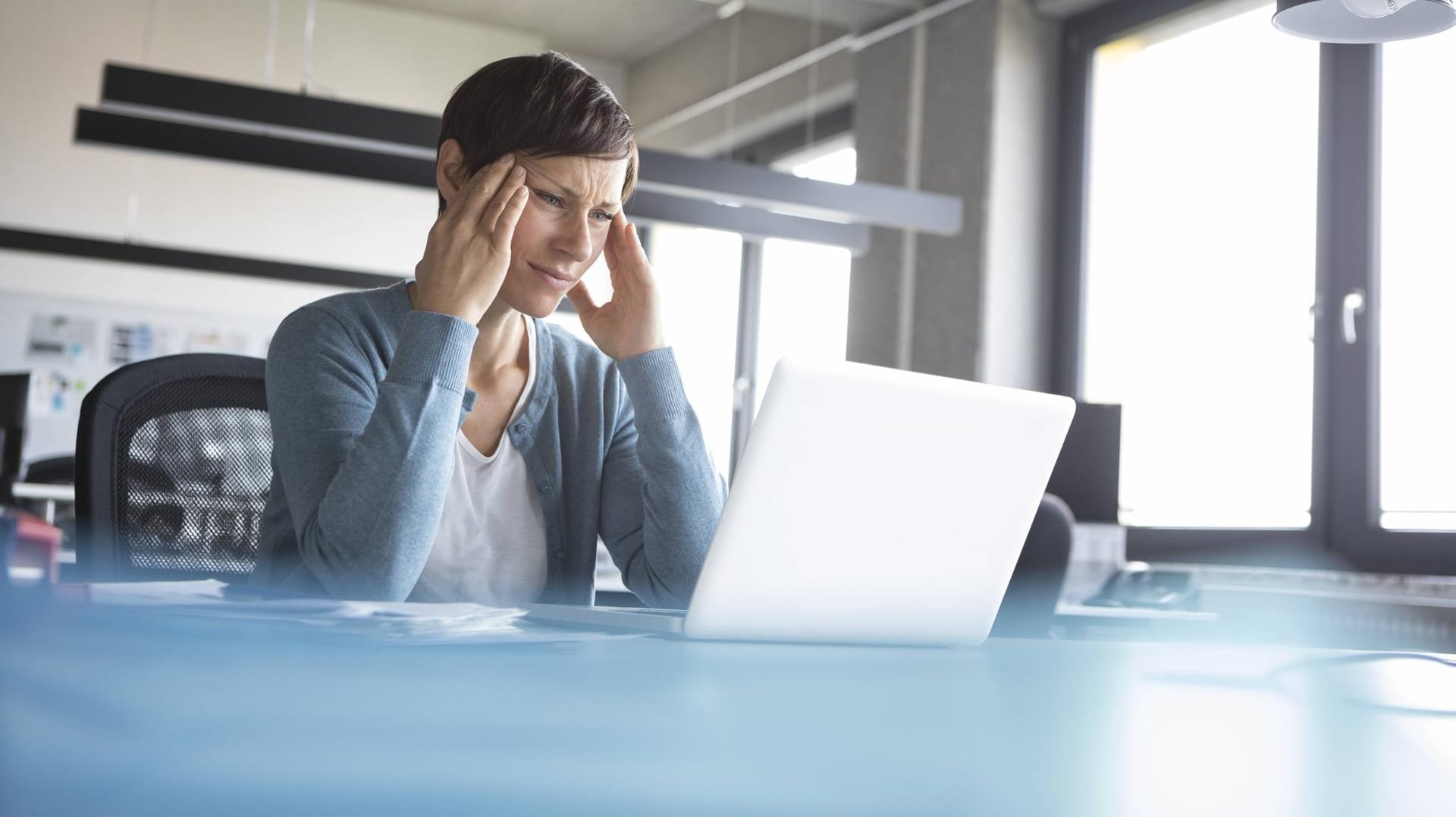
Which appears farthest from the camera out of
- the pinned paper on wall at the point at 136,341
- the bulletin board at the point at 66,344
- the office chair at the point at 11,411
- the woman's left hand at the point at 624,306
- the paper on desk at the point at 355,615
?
the pinned paper on wall at the point at 136,341

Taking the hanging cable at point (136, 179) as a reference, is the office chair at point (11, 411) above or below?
below

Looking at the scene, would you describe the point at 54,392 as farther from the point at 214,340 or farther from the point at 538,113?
the point at 538,113

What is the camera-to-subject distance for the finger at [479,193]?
1.37 meters

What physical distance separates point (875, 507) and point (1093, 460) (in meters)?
2.52

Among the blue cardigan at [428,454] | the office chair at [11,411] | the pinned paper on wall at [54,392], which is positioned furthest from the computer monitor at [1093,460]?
the pinned paper on wall at [54,392]

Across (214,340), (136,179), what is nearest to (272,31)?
(136,179)

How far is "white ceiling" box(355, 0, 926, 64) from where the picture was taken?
6371 mm

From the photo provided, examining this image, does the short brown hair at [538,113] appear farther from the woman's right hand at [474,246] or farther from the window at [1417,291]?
the window at [1417,291]

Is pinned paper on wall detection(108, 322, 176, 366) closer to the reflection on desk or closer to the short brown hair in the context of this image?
the short brown hair

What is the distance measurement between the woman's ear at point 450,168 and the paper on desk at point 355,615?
737 millimetres

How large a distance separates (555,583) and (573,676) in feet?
2.92

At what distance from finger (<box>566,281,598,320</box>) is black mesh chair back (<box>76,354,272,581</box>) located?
0.39 metres

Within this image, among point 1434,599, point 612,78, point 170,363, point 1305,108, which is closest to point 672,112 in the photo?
point 612,78

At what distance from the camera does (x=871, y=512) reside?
34.7 inches
